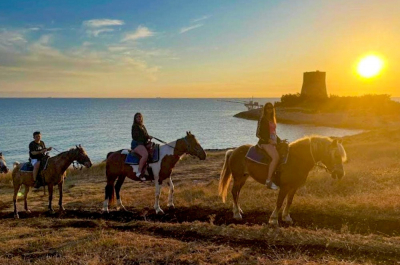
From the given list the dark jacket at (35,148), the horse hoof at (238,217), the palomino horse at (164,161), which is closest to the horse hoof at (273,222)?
the horse hoof at (238,217)

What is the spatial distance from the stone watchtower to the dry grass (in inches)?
3927

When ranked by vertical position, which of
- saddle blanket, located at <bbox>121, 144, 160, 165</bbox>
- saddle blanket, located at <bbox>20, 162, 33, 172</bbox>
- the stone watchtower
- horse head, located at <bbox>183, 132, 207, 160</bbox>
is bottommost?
saddle blanket, located at <bbox>20, 162, 33, 172</bbox>

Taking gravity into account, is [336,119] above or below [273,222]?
above

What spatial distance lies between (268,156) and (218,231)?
2.58m

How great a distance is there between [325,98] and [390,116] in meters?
26.1

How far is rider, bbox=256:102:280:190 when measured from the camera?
9.29 meters

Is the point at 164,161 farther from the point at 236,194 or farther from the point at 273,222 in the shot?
the point at 273,222

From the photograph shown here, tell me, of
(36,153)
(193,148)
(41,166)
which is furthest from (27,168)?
(193,148)

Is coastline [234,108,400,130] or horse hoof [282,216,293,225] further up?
coastline [234,108,400,130]

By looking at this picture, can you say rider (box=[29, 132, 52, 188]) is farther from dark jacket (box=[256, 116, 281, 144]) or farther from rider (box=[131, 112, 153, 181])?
dark jacket (box=[256, 116, 281, 144])

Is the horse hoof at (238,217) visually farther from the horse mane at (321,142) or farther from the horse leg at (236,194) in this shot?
the horse mane at (321,142)

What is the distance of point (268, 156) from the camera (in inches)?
374

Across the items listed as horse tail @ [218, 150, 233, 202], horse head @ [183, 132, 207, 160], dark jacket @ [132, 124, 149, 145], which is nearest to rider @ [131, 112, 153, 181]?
dark jacket @ [132, 124, 149, 145]

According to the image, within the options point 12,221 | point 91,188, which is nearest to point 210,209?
point 12,221
